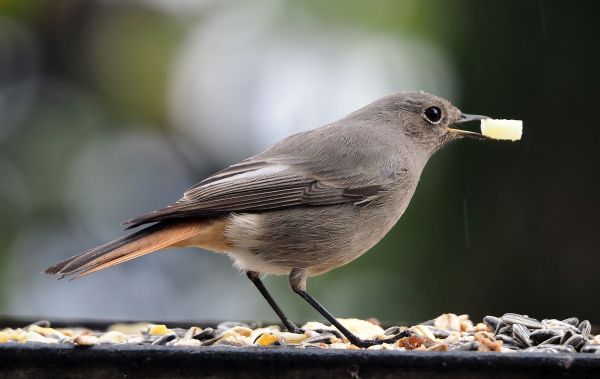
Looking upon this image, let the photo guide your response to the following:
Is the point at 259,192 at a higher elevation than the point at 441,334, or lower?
higher

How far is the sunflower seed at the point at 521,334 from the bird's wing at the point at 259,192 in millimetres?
1368

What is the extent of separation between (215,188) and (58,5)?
2.33 metres

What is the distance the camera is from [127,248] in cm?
472

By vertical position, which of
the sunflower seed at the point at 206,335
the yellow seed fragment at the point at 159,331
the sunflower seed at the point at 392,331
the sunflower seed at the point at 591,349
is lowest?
the sunflower seed at the point at 591,349

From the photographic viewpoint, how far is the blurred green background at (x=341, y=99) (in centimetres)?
656

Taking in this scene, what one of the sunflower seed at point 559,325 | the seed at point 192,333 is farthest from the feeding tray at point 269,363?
the seed at point 192,333

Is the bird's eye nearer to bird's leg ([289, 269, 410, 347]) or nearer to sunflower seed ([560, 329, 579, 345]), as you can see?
bird's leg ([289, 269, 410, 347])

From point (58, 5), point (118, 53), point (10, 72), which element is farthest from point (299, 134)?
point (10, 72)

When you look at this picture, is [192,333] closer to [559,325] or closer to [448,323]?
[448,323]

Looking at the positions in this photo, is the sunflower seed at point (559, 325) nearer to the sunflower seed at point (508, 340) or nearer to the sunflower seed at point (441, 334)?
the sunflower seed at point (508, 340)

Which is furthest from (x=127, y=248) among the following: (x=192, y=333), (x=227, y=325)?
(x=227, y=325)

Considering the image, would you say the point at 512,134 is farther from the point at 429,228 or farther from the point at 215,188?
the point at 215,188

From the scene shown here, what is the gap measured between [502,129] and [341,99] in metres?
1.61

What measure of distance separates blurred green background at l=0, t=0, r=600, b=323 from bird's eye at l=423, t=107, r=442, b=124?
13.2 inches
